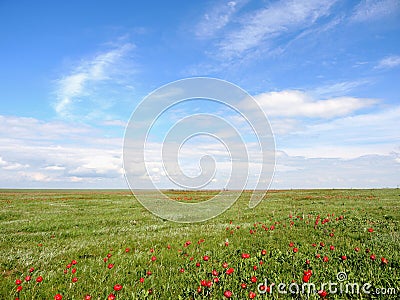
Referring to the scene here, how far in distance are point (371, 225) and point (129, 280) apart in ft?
34.2

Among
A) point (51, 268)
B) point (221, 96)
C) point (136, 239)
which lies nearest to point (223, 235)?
point (136, 239)

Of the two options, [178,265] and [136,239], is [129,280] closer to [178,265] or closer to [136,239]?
[178,265]

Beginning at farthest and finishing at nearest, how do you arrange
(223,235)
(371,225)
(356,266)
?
1. (371,225)
2. (223,235)
3. (356,266)

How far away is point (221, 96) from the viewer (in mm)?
15430

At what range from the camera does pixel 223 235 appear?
1034 centimetres

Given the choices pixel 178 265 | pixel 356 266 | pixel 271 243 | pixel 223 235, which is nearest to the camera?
pixel 356 266

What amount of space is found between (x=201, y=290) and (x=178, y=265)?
6.01ft

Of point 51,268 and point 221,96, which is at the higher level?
point 221,96

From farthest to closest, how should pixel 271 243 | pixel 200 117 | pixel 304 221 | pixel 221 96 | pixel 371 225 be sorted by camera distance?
pixel 200 117 < pixel 221 96 < pixel 304 221 < pixel 371 225 < pixel 271 243

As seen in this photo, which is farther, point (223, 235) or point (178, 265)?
point (223, 235)

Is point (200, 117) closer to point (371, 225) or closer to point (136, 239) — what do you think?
point (136, 239)

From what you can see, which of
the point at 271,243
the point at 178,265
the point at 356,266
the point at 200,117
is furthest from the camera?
the point at 200,117

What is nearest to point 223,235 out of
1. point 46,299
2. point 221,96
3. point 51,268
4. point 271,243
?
point 271,243

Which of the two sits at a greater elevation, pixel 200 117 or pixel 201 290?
pixel 200 117
